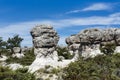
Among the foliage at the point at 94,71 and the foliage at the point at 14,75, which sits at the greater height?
the foliage at the point at 14,75

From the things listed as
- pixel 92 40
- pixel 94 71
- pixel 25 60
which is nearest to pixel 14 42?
pixel 25 60

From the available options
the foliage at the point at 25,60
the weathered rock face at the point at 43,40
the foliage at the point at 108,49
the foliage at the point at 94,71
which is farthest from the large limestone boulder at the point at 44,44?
the foliage at the point at 25,60

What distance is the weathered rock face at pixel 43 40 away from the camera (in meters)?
42.2

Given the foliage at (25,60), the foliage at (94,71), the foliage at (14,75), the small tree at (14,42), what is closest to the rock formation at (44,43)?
the foliage at (94,71)

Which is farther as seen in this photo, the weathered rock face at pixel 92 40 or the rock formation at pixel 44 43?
the weathered rock face at pixel 92 40

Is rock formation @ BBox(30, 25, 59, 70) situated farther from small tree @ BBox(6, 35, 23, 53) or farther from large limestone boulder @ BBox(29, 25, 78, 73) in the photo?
small tree @ BBox(6, 35, 23, 53)

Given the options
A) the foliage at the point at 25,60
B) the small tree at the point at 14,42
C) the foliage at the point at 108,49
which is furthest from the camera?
the small tree at the point at 14,42

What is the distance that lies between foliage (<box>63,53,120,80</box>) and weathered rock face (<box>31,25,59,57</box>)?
5623 millimetres

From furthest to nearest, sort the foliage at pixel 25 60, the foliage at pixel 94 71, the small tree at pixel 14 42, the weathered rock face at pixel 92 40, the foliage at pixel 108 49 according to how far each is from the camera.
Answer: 1. the small tree at pixel 14 42
2. the foliage at pixel 25 60
3. the weathered rock face at pixel 92 40
4. the foliage at pixel 108 49
5. the foliage at pixel 94 71

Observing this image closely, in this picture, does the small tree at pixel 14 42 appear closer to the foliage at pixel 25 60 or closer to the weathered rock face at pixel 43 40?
the foliage at pixel 25 60

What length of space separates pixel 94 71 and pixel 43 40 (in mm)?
9801

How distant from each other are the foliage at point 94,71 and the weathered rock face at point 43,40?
18.4 feet

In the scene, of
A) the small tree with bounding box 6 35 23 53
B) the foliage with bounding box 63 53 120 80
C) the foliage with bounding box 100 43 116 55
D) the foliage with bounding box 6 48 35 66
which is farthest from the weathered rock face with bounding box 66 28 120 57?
the small tree with bounding box 6 35 23 53

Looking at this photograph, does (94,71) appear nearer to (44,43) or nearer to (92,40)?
(44,43)
